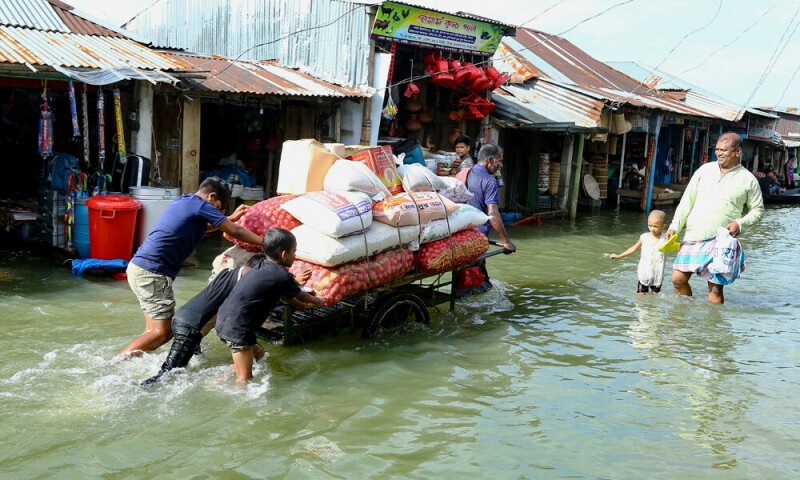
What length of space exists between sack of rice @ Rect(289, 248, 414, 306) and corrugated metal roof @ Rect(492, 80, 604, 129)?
10235 millimetres

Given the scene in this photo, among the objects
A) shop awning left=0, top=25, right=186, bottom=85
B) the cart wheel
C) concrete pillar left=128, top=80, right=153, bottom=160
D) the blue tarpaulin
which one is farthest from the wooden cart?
concrete pillar left=128, top=80, right=153, bottom=160

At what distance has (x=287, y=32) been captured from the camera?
13.9 meters

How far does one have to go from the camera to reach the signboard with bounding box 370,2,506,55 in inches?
495

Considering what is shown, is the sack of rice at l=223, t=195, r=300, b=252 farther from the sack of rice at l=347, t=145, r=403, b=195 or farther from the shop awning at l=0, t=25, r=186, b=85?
the shop awning at l=0, t=25, r=186, b=85

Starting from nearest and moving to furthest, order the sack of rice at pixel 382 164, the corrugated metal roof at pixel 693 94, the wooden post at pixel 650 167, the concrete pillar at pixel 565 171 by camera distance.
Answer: the sack of rice at pixel 382 164, the concrete pillar at pixel 565 171, the wooden post at pixel 650 167, the corrugated metal roof at pixel 693 94

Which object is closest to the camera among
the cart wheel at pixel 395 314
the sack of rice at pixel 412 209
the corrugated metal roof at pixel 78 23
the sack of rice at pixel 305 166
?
the sack of rice at pixel 412 209

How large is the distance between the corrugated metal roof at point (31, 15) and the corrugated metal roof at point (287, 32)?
226cm

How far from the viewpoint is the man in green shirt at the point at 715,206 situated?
292 inches

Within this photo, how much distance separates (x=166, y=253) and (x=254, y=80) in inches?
263

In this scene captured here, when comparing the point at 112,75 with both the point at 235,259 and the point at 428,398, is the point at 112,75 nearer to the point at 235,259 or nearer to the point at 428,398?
the point at 235,259

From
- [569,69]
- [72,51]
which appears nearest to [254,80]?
[72,51]

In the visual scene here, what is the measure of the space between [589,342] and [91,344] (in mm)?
4561

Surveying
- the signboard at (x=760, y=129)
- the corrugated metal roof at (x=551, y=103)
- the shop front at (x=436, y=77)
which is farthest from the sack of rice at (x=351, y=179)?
the signboard at (x=760, y=129)

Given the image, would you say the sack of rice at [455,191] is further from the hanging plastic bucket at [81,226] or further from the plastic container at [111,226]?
the hanging plastic bucket at [81,226]
